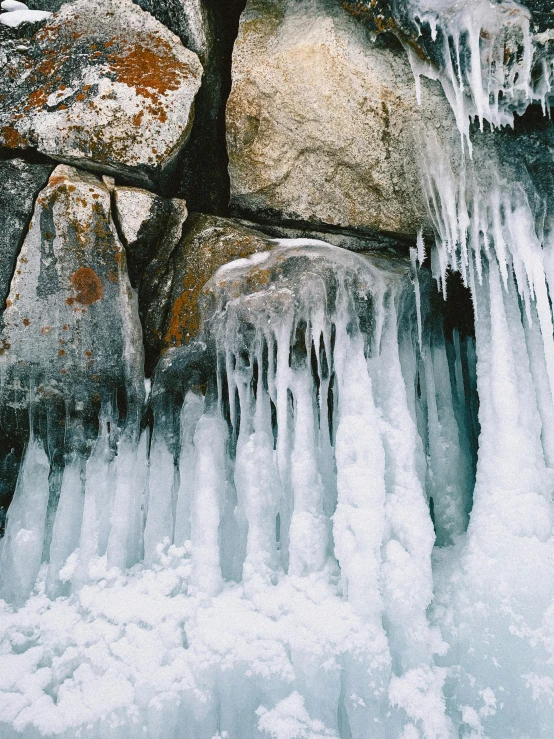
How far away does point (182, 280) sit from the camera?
13.8 ft

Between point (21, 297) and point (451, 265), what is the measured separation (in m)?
3.12

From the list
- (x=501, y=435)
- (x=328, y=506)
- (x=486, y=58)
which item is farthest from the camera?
(x=328, y=506)

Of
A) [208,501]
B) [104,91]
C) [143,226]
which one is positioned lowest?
[208,501]

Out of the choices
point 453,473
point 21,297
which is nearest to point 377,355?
point 453,473

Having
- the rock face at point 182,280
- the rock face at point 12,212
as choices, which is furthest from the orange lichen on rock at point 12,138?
the rock face at point 182,280

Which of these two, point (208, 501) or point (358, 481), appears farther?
point (208, 501)

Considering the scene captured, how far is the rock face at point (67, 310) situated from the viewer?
3.86m

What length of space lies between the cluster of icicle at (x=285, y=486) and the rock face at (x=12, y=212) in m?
1.24

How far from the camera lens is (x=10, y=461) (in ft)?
13.7

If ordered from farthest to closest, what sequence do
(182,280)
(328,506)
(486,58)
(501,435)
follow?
1. (182,280)
2. (328,506)
3. (501,435)
4. (486,58)

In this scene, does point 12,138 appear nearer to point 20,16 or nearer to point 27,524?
point 20,16

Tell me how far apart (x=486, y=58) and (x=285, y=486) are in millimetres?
3014

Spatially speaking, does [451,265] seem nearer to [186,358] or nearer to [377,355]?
[377,355]

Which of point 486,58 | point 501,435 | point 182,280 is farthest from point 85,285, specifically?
point 501,435
